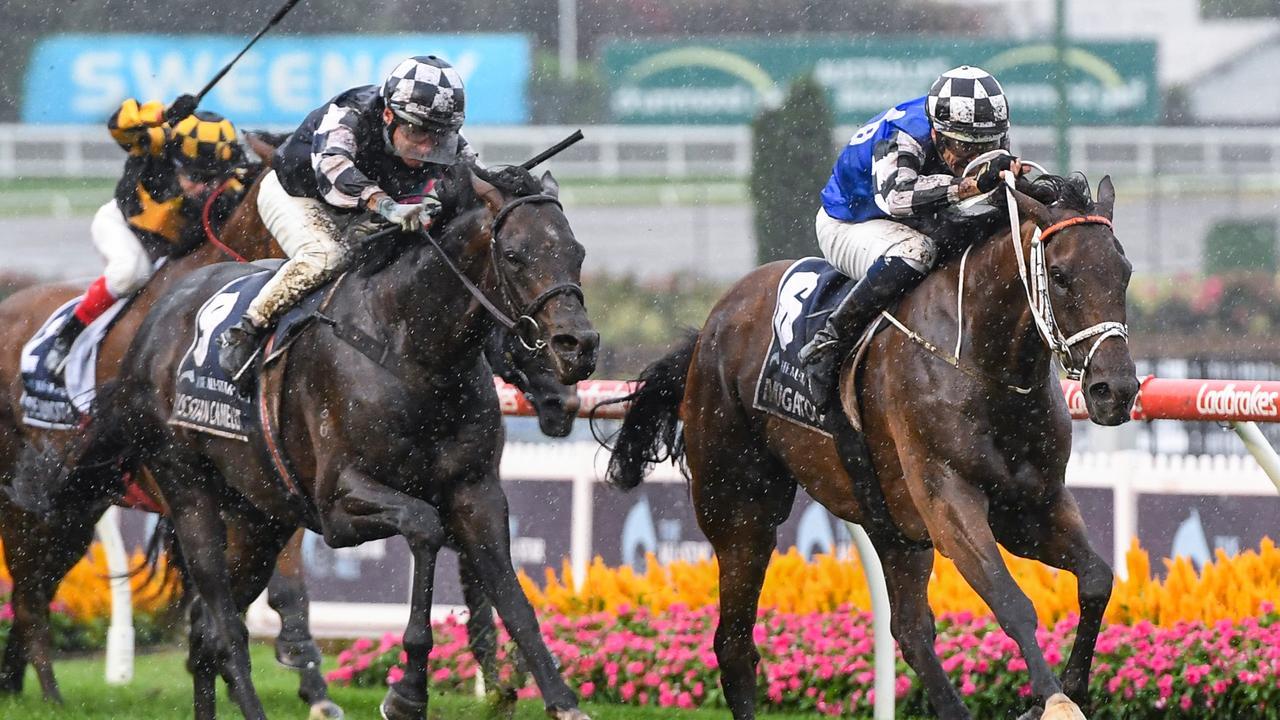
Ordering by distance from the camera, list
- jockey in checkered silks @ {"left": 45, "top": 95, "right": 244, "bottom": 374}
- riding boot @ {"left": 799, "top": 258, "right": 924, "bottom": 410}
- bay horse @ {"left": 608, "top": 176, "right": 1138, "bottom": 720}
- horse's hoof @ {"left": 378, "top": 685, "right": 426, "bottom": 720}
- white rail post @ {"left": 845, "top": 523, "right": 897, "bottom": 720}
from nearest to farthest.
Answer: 1. bay horse @ {"left": 608, "top": 176, "right": 1138, "bottom": 720}
2. horse's hoof @ {"left": 378, "top": 685, "right": 426, "bottom": 720}
3. riding boot @ {"left": 799, "top": 258, "right": 924, "bottom": 410}
4. white rail post @ {"left": 845, "top": 523, "right": 897, "bottom": 720}
5. jockey in checkered silks @ {"left": 45, "top": 95, "right": 244, "bottom": 374}

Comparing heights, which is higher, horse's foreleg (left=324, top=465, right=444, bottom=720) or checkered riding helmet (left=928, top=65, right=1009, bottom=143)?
checkered riding helmet (left=928, top=65, right=1009, bottom=143)

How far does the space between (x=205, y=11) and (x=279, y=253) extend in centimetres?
2816

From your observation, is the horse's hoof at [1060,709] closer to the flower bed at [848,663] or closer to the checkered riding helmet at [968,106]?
the checkered riding helmet at [968,106]

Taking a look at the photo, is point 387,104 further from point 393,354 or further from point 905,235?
point 905,235

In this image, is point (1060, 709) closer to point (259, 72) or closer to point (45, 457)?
point (45, 457)

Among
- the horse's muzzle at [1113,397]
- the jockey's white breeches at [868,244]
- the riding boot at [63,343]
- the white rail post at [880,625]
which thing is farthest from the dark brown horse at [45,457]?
the horse's muzzle at [1113,397]

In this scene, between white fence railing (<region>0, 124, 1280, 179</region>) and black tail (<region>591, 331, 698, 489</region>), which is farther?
white fence railing (<region>0, 124, 1280, 179</region>)

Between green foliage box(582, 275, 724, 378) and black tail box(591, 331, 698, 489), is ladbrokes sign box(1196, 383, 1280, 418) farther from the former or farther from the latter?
green foliage box(582, 275, 724, 378)

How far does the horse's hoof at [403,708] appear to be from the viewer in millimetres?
5156

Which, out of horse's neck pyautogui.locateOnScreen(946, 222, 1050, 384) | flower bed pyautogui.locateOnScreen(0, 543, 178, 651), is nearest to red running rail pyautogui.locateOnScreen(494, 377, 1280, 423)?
horse's neck pyautogui.locateOnScreen(946, 222, 1050, 384)

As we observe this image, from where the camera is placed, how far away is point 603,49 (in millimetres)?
30266

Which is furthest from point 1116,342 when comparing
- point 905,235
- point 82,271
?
point 82,271

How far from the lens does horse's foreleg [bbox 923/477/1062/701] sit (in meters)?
4.63

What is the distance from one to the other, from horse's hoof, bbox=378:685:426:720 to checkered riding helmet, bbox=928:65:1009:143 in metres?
2.22
